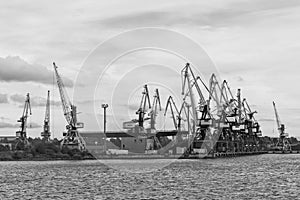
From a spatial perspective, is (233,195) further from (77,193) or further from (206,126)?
(206,126)

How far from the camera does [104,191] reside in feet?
227

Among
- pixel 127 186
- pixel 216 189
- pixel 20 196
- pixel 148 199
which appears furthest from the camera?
pixel 127 186

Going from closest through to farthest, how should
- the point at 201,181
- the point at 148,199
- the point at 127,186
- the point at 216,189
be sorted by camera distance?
the point at 148,199 → the point at 216,189 → the point at 127,186 → the point at 201,181

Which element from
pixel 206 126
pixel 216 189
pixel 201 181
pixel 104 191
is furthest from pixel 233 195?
pixel 206 126

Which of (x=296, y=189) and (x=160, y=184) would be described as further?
(x=160, y=184)

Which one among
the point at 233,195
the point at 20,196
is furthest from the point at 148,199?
the point at 20,196

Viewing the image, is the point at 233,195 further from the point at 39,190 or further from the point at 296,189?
the point at 39,190

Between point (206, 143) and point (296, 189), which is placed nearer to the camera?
point (296, 189)

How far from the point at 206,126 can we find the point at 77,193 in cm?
13279

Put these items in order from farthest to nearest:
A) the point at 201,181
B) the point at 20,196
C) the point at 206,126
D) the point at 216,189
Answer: the point at 206,126
the point at 201,181
the point at 216,189
the point at 20,196

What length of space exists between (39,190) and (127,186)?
9922 millimetres

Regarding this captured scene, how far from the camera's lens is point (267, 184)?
7644cm

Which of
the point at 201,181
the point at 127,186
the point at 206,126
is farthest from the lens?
the point at 206,126

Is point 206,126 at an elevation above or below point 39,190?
above
